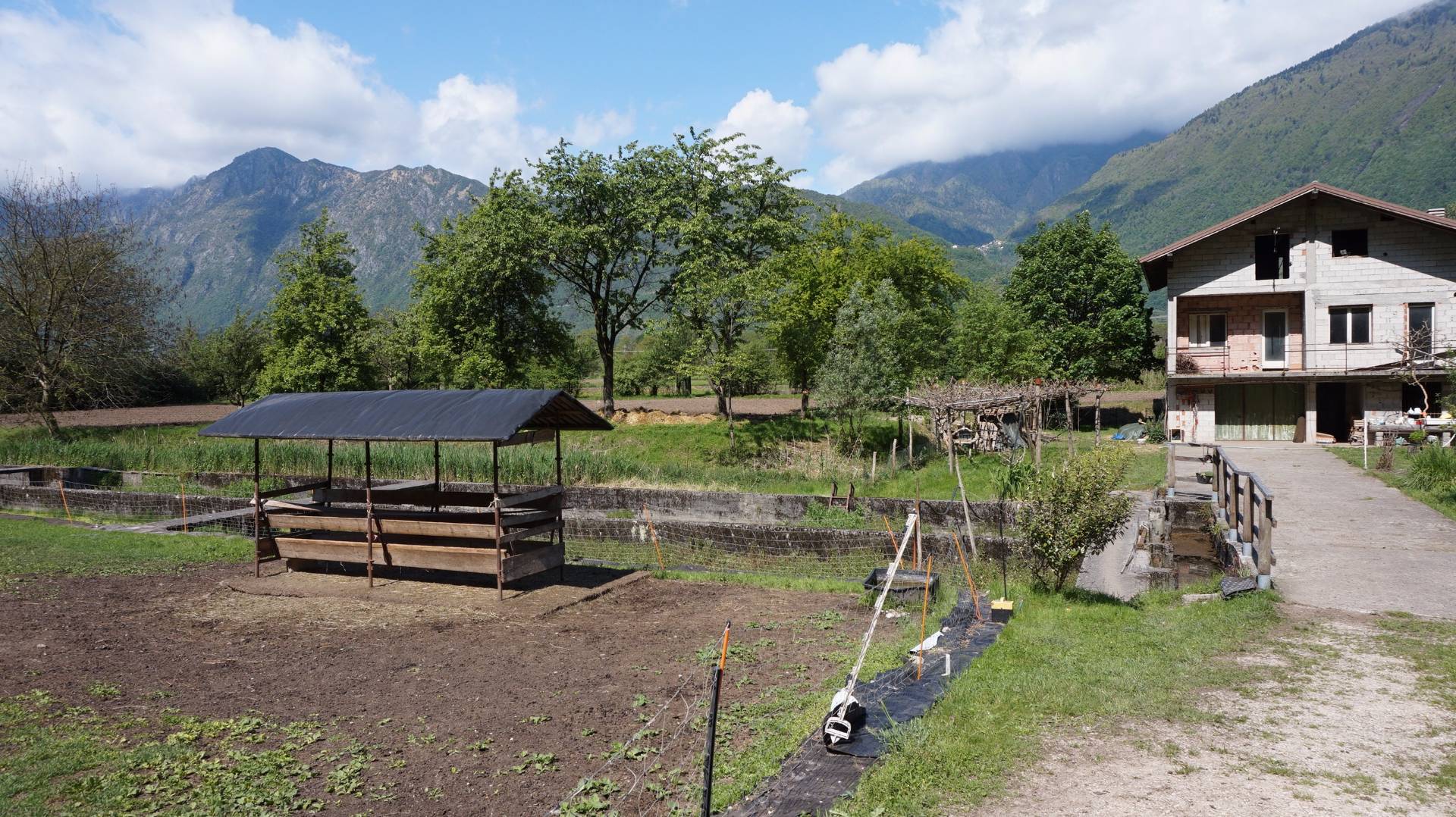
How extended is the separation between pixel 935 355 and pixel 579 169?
16.2 metres

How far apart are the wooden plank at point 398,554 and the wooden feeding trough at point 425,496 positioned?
0.02 meters

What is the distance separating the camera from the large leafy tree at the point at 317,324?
3872cm

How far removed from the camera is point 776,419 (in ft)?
112

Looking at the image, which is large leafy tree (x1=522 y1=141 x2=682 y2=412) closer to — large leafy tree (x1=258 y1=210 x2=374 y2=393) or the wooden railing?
large leafy tree (x1=258 y1=210 x2=374 y2=393)

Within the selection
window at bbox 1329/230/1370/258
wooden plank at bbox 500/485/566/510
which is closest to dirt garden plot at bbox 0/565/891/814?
wooden plank at bbox 500/485/566/510

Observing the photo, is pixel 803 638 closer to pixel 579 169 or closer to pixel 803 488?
pixel 803 488

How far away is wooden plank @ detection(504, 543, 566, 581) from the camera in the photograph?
11.8 m

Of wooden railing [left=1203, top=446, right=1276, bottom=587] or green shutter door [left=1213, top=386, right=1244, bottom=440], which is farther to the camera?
green shutter door [left=1213, top=386, right=1244, bottom=440]

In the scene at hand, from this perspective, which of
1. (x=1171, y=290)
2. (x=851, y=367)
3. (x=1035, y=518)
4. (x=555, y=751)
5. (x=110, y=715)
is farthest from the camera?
(x=1171, y=290)

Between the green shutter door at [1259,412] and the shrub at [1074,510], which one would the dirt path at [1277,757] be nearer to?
the shrub at [1074,510]

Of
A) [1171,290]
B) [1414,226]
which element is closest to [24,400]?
[1171,290]

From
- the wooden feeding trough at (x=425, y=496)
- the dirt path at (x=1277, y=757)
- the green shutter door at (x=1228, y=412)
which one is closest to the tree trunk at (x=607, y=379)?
the wooden feeding trough at (x=425, y=496)

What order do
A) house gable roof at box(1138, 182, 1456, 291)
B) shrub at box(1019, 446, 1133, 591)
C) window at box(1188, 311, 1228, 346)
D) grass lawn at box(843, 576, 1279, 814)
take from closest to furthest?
grass lawn at box(843, 576, 1279, 814) → shrub at box(1019, 446, 1133, 591) → house gable roof at box(1138, 182, 1456, 291) → window at box(1188, 311, 1228, 346)

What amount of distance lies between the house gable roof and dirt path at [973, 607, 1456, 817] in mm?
24143
